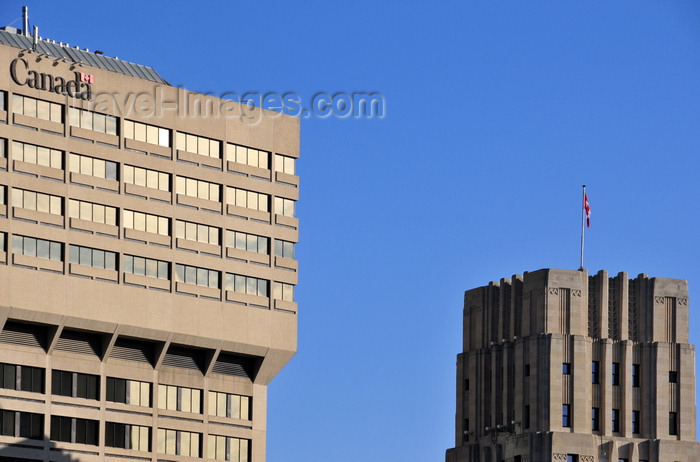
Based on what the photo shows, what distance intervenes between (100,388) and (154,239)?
12.8 meters

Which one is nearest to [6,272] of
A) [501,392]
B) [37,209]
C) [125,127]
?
[37,209]

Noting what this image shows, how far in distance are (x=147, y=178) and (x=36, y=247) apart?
41.0 feet

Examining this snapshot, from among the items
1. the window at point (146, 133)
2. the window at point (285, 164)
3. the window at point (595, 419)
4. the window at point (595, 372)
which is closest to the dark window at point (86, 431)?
the window at point (146, 133)

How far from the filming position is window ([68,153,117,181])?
152 metres

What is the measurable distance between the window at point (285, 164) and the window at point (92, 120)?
15.9 metres

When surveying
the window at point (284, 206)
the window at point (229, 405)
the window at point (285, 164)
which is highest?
the window at point (285, 164)

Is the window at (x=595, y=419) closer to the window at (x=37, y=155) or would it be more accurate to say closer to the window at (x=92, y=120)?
the window at (x=92, y=120)

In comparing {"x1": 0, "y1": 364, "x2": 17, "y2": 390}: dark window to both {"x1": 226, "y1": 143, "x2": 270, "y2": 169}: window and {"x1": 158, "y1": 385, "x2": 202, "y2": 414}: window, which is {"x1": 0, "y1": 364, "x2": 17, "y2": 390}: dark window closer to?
{"x1": 158, "y1": 385, "x2": 202, "y2": 414}: window

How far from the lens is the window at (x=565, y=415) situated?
612ft

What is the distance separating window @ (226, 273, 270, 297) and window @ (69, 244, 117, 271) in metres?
11.2

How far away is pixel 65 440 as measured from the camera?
5901 inches

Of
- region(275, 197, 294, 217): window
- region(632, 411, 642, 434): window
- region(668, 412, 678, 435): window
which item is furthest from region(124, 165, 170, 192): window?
region(668, 412, 678, 435): window

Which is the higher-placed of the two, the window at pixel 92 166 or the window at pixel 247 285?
the window at pixel 92 166

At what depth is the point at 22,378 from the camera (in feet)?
487
